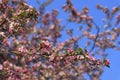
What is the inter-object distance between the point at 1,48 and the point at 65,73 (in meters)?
8.69

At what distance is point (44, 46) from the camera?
27.5ft

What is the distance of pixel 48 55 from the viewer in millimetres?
8250

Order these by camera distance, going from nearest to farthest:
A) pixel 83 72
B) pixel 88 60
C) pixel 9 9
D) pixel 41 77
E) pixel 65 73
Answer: pixel 88 60, pixel 9 9, pixel 41 77, pixel 65 73, pixel 83 72

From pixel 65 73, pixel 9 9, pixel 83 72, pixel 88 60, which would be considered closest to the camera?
pixel 88 60

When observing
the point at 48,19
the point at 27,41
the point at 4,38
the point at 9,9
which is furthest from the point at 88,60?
the point at 48,19

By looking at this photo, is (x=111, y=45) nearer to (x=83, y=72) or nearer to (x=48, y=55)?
(x=83, y=72)

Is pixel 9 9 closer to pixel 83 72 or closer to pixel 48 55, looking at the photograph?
pixel 48 55

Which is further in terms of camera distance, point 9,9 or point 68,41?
point 68,41

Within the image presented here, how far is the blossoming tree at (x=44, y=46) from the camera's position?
8258 millimetres

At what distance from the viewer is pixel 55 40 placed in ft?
64.6

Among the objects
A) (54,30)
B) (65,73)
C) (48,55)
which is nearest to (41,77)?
(65,73)

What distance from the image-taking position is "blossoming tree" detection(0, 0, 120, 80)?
826 cm

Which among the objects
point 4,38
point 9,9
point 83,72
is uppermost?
point 83,72

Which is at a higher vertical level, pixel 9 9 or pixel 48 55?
pixel 9 9
